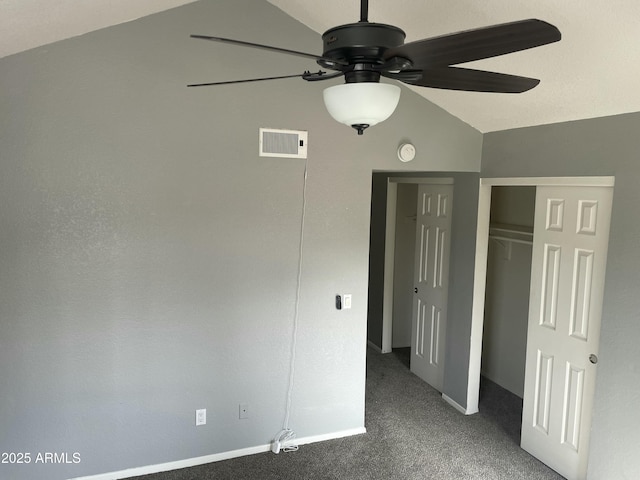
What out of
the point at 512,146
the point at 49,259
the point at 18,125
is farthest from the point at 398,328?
the point at 18,125

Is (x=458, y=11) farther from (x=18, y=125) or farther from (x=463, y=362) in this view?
(x=463, y=362)

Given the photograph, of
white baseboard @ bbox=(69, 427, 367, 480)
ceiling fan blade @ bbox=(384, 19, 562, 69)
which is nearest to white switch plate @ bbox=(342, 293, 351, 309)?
white baseboard @ bbox=(69, 427, 367, 480)

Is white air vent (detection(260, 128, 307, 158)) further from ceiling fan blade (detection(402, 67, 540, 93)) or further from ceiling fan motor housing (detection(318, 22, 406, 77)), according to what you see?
ceiling fan motor housing (detection(318, 22, 406, 77))

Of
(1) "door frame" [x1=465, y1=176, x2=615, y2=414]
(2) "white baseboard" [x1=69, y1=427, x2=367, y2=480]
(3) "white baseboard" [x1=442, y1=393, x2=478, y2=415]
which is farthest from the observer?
(3) "white baseboard" [x1=442, y1=393, x2=478, y2=415]

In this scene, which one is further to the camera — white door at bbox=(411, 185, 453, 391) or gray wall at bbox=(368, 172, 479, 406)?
white door at bbox=(411, 185, 453, 391)

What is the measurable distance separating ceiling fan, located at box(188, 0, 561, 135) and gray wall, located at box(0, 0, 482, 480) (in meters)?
1.62

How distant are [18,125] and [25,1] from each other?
2.95 ft

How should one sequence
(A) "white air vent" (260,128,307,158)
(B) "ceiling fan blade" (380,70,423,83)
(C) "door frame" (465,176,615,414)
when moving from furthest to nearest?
1. (C) "door frame" (465,176,615,414)
2. (A) "white air vent" (260,128,307,158)
3. (B) "ceiling fan blade" (380,70,423,83)

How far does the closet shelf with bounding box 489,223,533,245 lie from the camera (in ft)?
13.0

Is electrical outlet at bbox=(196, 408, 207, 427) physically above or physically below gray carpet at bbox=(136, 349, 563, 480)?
above

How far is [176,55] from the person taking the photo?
286 centimetres

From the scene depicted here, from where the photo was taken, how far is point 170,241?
2949mm

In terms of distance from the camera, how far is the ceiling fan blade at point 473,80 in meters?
1.55

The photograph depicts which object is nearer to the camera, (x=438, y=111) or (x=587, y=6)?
(x=587, y=6)
